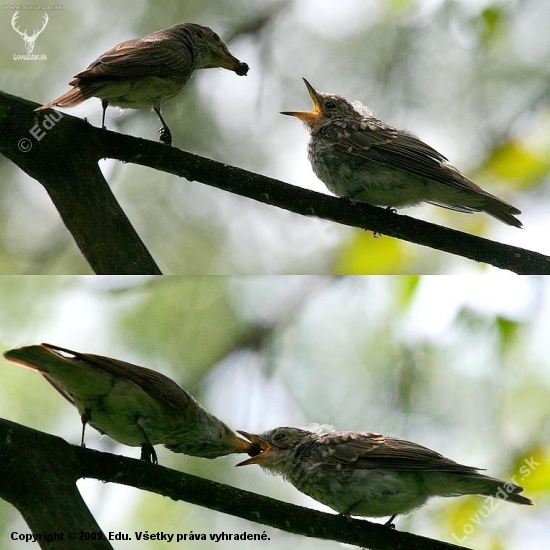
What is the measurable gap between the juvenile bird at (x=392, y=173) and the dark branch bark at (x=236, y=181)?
22.5 inches

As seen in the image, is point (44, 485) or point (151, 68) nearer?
point (44, 485)

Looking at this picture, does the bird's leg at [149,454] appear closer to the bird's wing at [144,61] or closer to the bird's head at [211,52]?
the bird's wing at [144,61]

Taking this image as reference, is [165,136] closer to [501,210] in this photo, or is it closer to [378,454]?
[501,210]

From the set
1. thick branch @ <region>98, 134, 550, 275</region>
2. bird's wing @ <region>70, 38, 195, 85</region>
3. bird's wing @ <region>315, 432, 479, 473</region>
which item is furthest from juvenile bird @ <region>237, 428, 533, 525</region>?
bird's wing @ <region>70, 38, 195, 85</region>

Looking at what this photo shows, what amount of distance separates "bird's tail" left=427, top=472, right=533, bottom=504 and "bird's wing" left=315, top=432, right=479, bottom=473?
0.17ft

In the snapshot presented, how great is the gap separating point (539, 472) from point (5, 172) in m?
5.35

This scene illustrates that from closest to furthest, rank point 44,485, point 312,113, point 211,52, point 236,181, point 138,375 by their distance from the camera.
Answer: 1. point 44,485
2. point 138,375
3. point 236,181
4. point 211,52
5. point 312,113

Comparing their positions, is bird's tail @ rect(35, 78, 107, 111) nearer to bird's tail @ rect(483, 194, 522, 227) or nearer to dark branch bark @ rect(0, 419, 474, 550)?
dark branch bark @ rect(0, 419, 474, 550)

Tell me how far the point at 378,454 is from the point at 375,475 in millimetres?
131

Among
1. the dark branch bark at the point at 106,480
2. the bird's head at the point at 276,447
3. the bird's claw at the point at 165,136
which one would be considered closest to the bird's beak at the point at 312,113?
the bird's claw at the point at 165,136

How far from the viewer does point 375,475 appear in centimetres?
435

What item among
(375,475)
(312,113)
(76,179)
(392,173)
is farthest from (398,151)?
(76,179)

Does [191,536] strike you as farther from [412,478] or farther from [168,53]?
[168,53]

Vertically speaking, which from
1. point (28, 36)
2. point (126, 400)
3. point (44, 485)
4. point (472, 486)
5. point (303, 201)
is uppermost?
point (28, 36)
